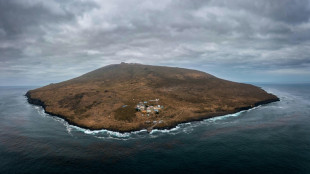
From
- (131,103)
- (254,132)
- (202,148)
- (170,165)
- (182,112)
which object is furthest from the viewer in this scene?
(131,103)

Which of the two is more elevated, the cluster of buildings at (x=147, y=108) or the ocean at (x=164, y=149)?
the cluster of buildings at (x=147, y=108)

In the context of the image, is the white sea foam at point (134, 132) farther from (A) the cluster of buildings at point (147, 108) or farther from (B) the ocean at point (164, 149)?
(A) the cluster of buildings at point (147, 108)

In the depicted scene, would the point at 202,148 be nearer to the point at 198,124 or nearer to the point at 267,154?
the point at 267,154

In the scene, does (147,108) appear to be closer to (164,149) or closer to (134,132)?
(134,132)

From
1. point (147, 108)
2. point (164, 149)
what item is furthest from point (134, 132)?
point (147, 108)

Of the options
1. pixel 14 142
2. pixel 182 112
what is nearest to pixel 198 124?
pixel 182 112

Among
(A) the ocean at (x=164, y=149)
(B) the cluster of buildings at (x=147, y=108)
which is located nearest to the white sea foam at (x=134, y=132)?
(A) the ocean at (x=164, y=149)

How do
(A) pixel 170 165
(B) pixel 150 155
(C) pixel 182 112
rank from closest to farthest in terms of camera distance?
(A) pixel 170 165, (B) pixel 150 155, (C) pixel 182 112

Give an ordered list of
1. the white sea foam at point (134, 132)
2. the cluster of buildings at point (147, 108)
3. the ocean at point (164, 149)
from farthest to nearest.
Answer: the cluster of buildings at point (147, 108) < the white sea foam at point (134, 132) < the ocean at point (164, 149)
